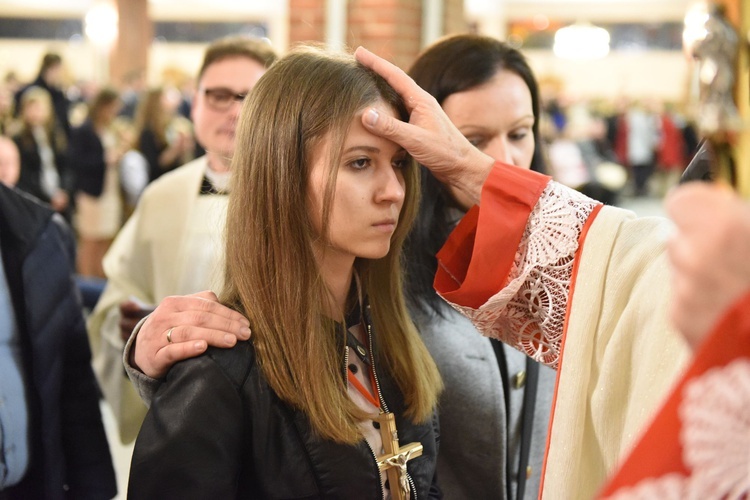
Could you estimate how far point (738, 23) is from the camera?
76cm

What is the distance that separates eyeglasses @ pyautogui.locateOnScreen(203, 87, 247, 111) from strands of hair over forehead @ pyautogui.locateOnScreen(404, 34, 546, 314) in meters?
0.83

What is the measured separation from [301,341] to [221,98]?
1.46 meters

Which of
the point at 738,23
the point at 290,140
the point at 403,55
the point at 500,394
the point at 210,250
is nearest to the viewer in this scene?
the point at 738,23

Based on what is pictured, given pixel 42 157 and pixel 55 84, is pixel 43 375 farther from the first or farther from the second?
pixel 55 84

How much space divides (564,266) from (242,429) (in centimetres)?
60

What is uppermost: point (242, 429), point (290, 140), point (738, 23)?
point (738, 23)

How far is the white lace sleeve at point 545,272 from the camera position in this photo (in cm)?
138

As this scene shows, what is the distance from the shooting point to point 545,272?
4.60 feet

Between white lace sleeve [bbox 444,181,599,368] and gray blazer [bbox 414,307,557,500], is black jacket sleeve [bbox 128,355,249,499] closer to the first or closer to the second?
white lace sleeve [bbox 444,181,599,368]

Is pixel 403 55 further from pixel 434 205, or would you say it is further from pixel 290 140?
pixel 290 140

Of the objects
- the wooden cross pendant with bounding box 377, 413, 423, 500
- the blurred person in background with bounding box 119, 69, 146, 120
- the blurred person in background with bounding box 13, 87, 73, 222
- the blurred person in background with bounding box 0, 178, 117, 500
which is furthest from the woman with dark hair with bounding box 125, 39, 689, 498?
the blurred person in background with bounding box 119, 69, 146, 120

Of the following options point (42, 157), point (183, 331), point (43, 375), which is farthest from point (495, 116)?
point (42, 157)

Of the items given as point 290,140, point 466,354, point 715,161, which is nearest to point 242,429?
point 290,140

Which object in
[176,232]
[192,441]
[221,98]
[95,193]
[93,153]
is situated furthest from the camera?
[93,153]
